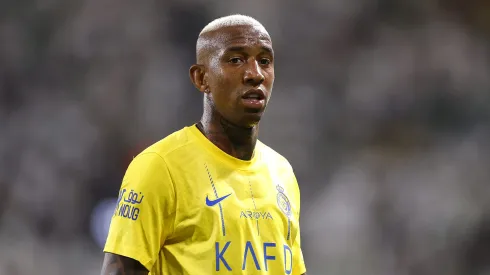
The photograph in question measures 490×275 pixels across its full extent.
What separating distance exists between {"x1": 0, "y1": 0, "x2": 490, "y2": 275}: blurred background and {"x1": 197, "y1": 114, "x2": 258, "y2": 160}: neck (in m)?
2.81

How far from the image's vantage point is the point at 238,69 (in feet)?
7.09

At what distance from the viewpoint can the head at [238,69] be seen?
2158 mm

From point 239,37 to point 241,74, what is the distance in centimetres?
A: 12

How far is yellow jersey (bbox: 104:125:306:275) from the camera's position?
200cm

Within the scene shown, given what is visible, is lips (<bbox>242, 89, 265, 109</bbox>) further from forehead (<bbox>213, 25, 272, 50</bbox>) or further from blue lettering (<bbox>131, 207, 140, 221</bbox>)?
blue lettering (<bbox>131, 207, 140, 221</bbox>)

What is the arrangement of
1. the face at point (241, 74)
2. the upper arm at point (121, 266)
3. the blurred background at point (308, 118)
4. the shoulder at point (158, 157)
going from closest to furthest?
the upper arm at point (121, 266), the shoulder at point (158, 157), the face at point (241, 74), the blurred background at point (308, 118)

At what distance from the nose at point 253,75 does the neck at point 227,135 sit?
169mm

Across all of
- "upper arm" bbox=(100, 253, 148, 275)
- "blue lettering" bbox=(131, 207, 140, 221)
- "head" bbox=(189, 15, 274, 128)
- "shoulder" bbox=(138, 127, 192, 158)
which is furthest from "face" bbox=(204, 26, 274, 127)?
"upper arm" bbox=(100, 253, 148, 275)

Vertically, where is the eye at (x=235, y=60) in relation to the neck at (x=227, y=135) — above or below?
above

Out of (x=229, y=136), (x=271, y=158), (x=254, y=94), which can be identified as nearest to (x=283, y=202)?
(x=271, y=158)

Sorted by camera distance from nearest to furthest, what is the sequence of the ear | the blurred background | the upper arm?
the upper arm < the ear < the blurred background

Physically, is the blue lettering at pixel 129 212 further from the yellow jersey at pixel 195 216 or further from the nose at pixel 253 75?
the nose at pixel 253 75

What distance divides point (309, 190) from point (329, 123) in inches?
22.4

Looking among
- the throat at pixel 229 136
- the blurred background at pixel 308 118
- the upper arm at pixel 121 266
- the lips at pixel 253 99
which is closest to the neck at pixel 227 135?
the throat at pixel 229 136
